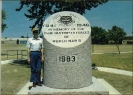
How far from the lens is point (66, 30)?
6465 mm

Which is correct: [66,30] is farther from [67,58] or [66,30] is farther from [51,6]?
[51,6]

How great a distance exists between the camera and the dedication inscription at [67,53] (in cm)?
621

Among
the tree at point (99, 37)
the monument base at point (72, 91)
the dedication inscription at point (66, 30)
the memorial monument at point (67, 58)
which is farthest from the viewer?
the tree at point (99, 37)

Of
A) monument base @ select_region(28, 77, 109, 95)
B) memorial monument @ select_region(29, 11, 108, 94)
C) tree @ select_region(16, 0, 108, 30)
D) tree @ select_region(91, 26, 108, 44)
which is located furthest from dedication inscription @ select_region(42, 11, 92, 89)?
tree @ select_region(91, 26, 108, 44)

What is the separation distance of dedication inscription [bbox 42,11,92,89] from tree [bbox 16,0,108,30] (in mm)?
7580

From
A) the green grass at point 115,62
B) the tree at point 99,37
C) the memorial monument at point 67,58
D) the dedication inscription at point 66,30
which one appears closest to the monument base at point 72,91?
the memorial monument at point 67,58

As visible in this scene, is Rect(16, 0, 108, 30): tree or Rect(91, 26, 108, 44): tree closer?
Rect(16, 0, 108, 30): tree

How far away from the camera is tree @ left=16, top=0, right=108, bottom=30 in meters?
14.8

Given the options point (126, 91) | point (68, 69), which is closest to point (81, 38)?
point (68, 69)

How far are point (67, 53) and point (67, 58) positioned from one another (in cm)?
12

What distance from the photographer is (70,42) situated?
6309 millimetres

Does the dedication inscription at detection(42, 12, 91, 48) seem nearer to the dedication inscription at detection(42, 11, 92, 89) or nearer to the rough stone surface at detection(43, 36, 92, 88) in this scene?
the dedication inscription at detection(42, 11, 92, 89)

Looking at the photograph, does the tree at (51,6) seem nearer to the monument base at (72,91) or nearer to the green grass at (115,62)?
the green grass at (115,62)

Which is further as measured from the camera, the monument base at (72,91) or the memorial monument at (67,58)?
the memorial monument at (67,58)
